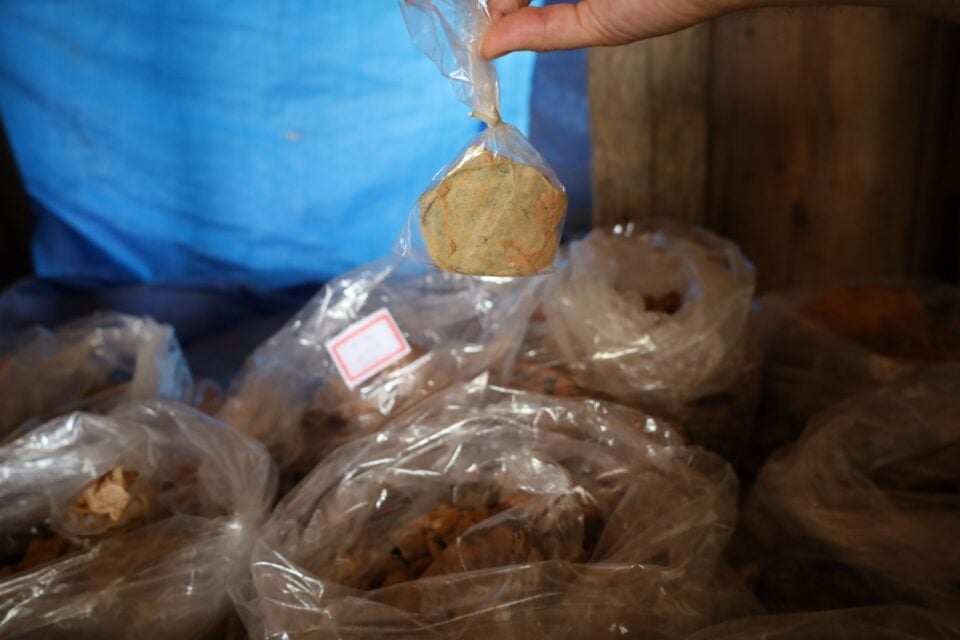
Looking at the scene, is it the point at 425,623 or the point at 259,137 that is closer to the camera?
the point at 425,623

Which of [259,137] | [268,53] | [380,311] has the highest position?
[268,53]

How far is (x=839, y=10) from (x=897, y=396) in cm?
74

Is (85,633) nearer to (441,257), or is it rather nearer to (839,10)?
(441,257)

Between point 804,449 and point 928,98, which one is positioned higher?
point 928,98

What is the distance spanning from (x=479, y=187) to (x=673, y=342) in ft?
1.40

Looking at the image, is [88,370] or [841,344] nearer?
[841,344]

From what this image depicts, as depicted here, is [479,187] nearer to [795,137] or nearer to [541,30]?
[541,30]

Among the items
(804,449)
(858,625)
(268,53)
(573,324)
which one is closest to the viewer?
(858,625)

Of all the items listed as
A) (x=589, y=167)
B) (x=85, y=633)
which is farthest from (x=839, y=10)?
(x=85, y=633)

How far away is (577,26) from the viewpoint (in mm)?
698

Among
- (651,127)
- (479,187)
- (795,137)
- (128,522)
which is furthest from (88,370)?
(795,137)

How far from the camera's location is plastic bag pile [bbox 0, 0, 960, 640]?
70 centimetres

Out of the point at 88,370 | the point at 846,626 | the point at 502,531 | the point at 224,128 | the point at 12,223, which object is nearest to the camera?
the point at 846,626

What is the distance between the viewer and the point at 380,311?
1.10m
